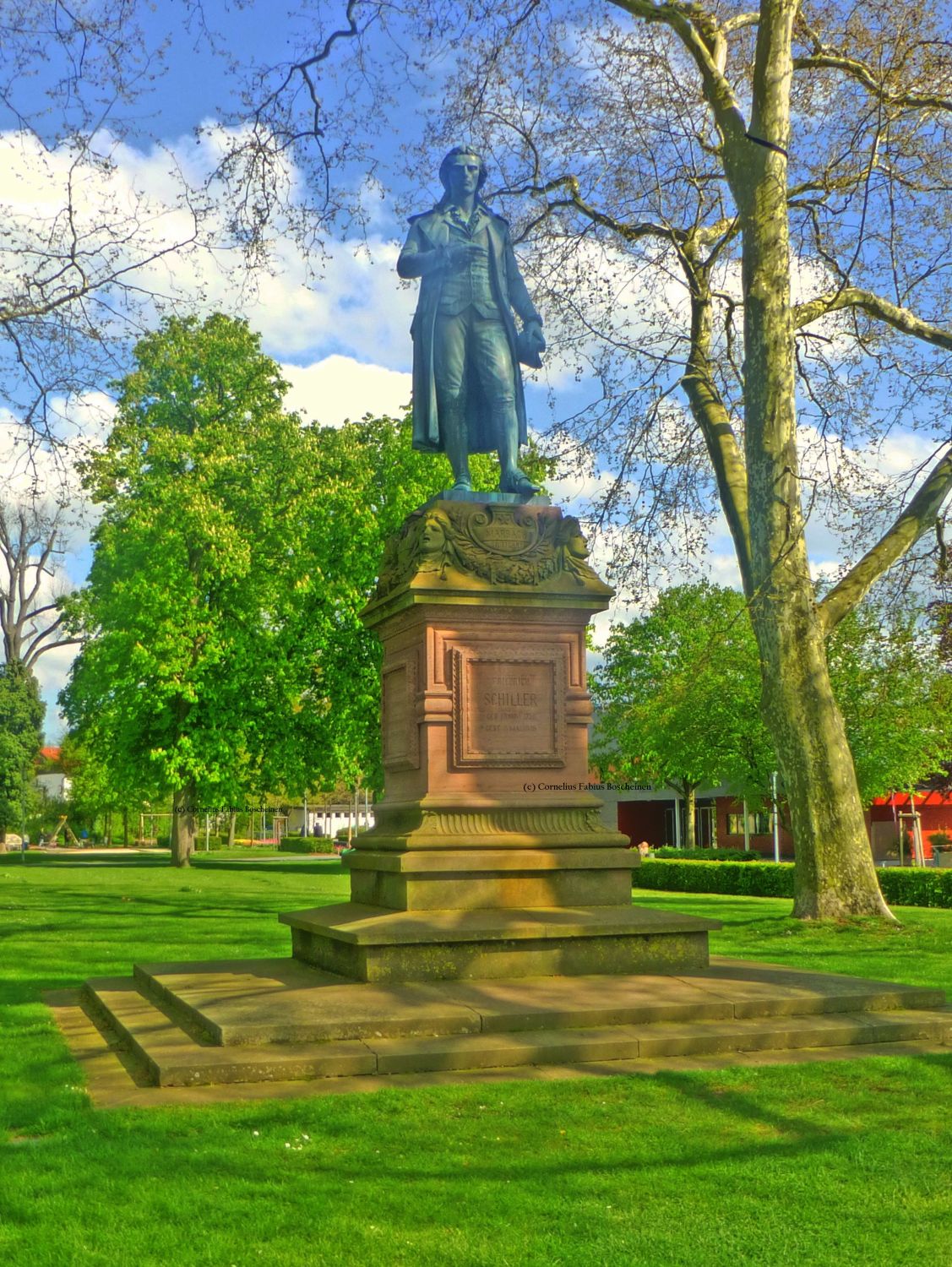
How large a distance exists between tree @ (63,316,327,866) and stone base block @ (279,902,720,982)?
84.7ft

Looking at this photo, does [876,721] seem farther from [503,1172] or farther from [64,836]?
[64,836]

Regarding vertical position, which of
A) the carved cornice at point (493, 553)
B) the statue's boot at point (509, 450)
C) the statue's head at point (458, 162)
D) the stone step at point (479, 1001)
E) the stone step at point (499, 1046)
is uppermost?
the statue's head at point (458, 162)

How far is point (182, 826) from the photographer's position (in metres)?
39.8

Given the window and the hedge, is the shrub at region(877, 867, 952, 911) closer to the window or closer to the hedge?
the hedge

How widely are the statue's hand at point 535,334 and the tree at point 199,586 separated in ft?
78.4

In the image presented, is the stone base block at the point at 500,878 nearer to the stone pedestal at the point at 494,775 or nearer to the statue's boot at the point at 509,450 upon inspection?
the stone pedestal at the point at 494,775

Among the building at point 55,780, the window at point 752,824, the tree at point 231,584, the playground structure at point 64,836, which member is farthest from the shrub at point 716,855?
the building at point 55,780

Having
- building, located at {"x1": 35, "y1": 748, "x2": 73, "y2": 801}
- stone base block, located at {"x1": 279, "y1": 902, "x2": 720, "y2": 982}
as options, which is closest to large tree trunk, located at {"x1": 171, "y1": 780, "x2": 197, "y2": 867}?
stone base block, located at {"x1": 279, "y1": 902, "x2": 720, "y2": 982}

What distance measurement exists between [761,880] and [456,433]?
790 inches

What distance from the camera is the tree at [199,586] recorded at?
3466 cm

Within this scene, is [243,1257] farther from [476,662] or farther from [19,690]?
[19,690]

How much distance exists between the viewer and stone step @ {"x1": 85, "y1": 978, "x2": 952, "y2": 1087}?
260 inches

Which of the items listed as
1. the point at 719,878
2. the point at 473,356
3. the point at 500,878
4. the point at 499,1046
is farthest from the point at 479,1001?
the point at 719,878

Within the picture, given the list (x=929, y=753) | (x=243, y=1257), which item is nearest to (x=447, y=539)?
(x=243, y=1257)
